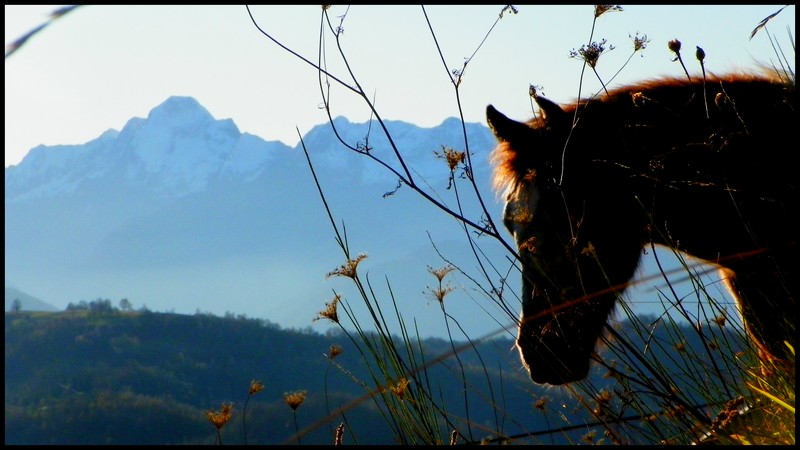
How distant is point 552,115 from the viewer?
3578 mm

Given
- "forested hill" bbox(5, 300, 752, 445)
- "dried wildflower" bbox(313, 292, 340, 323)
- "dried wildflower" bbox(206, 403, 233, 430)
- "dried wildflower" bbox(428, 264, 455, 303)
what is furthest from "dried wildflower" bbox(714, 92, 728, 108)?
"forested hill" bbox(5, 300, 752, 445)

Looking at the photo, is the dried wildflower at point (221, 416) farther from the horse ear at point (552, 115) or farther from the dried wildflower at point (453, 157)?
the horse ear at point (552, 115)

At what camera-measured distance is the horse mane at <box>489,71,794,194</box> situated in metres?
3.51

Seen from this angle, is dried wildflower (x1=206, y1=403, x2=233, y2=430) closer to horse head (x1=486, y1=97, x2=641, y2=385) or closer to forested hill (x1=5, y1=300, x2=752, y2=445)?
horse head (x1=486, y1=97, x2=641, y2=385)

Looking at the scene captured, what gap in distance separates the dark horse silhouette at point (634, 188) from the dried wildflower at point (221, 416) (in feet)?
4.61

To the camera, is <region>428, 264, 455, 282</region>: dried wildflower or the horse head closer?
<region>428, 264, 455, 282</region>: dried wildflower

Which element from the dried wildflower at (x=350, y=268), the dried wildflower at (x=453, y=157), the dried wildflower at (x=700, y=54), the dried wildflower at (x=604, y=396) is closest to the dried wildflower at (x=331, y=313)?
the dried wildflower at (x=350, y=268)

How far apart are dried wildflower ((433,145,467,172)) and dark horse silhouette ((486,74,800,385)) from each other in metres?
0.48

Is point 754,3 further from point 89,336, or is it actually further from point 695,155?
point 89,336

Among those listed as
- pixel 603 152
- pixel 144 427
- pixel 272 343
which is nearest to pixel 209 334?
pixel 272 343

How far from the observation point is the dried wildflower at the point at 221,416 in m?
1.91

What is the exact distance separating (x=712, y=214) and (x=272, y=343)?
9857 cm

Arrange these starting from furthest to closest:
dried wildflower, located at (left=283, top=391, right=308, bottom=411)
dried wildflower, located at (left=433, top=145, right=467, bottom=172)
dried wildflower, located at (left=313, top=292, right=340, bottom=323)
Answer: dried wildflower, located at (left=433, top=145, right=467, bottom=172) → dried wildflower, located at (left=313, top=292, right=340, bottom=323) → dried wildflower, located at (left=283, top=391, right=308, bottom=411)

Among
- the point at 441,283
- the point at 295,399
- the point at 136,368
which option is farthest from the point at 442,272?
the point at 136,368
